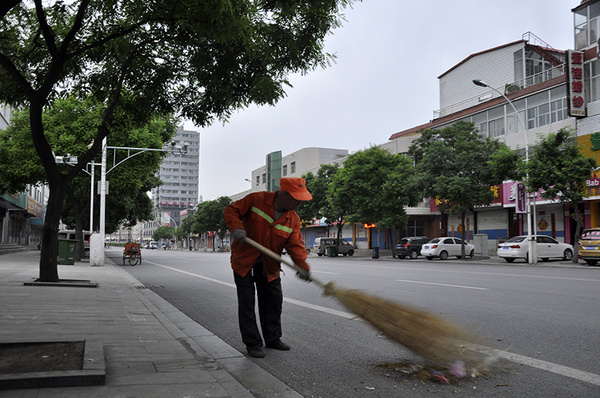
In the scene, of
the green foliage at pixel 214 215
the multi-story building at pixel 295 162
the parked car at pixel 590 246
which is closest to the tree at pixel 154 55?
the parked car at pixel 590 246

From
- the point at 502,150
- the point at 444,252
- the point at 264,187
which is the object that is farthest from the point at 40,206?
the point at 502,150

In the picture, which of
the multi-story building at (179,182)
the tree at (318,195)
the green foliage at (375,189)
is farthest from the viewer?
the multi-story building at (179,182)

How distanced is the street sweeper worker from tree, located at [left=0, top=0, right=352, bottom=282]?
2831 mm

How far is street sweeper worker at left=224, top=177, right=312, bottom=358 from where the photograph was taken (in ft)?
15.2

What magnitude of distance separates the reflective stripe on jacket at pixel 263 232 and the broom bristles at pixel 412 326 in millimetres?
585

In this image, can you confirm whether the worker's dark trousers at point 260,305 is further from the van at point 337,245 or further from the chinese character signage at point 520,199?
the van at point 337,245

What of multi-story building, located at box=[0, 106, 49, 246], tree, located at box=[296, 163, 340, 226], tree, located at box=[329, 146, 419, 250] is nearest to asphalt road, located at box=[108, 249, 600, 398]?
tree, located at box=[329, 146, 419, 250]

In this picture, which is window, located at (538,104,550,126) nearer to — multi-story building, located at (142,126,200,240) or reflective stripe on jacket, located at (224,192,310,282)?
reflective stripe on jacket, located at (224,192,310,282)

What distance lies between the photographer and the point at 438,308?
7582mm

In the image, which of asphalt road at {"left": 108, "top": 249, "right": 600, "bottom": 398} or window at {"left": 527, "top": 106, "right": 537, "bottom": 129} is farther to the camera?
window at {"left": 527, "top": 106, "right": 537, "bottom": 129}

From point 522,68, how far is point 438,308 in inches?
1240

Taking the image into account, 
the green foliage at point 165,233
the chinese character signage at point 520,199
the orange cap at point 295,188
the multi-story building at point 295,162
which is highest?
the multi-story building at point 295,162

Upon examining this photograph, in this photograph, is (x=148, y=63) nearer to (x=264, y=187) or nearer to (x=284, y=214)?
(x=284, y=214)

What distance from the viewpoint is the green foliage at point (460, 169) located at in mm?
26891
